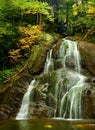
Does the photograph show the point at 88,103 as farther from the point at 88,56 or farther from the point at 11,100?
the point at 88,56

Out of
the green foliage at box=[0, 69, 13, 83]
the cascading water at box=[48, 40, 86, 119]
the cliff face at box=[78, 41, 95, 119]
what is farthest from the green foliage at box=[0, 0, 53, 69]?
the cliff face at box=[78, 41, 95, 119]

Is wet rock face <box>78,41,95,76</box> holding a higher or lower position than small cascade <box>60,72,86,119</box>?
higher

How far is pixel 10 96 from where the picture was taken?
20.3m

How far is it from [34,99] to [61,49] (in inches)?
273

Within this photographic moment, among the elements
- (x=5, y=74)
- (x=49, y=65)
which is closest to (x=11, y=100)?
(x=5, y=74)

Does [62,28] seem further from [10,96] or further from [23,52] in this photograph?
[10,96]

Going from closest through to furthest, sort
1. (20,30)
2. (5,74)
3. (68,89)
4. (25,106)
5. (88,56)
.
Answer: (25,106) → (68,89) → (5,74) → (88,56) → (20,30)

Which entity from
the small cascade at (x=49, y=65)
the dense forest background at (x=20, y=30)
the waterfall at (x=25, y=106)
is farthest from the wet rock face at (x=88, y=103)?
the dense forest background at (x=20, y=30)

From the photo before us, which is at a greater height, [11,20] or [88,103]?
[11,20]

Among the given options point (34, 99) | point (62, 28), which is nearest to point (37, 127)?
point (34, 99)

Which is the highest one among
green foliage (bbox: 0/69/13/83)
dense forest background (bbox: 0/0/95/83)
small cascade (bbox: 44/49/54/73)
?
dense forest background (bbox: 0/0/95/83)

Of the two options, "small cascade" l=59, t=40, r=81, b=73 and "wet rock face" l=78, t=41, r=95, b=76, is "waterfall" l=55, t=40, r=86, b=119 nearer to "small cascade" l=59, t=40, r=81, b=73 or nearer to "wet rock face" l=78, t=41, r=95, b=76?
"small cascade" l=59, t=40, r=81, b=73

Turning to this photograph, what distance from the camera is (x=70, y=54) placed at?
2478cm

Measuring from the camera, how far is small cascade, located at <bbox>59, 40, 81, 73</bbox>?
78.3 ft
